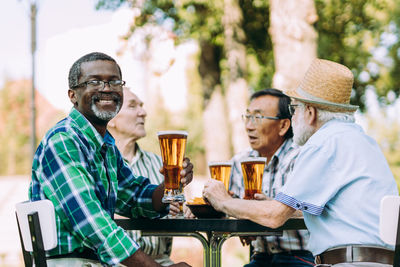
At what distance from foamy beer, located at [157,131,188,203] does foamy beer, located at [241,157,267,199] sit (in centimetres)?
48

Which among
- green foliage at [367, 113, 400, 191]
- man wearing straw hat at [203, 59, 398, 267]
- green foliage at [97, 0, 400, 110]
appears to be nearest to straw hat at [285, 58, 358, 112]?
man wearing straw hat at [203, 59, 398, 267]

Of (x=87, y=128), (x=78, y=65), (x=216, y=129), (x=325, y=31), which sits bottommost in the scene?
(x=216, y=129)

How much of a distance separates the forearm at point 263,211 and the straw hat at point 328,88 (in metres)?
0.58

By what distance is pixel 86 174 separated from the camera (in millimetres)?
2523

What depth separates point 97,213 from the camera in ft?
8.01

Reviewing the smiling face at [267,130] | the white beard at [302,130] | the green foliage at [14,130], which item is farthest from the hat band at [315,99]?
the green foliage at [14,130]

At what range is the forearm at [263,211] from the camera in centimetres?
274

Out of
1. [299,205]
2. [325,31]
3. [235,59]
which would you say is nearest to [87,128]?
[299,205]

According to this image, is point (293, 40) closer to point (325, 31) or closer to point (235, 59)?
point (235, 59)

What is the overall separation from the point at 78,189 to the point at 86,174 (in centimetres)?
10

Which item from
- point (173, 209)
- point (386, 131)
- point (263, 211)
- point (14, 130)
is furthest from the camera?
point (14, 130)

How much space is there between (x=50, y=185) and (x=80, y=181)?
0.15 meters

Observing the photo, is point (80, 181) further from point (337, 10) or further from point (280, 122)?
point (337, 10)

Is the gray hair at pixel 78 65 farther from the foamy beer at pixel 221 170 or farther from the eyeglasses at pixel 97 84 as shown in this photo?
the foamy beer at pixel 221 170
